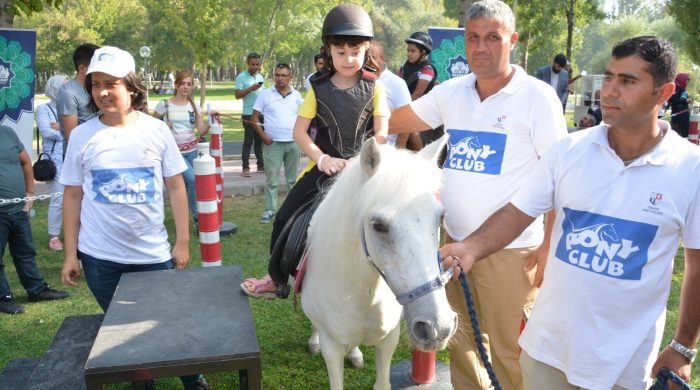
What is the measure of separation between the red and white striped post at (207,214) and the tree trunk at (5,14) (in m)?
4.97

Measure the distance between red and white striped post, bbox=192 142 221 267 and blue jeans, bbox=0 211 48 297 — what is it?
1.86m

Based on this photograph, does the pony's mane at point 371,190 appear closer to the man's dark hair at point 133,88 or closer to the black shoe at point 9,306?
the man's dark hair at point 133,88

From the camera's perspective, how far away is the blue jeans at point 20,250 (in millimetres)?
Answer: 4852

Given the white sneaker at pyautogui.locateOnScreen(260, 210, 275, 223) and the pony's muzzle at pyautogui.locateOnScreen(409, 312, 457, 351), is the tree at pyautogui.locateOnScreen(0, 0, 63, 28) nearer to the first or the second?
the white sneaker at pyautogui.locateOnScreen(260, 210, 275, 223)

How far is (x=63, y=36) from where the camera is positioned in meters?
38.8

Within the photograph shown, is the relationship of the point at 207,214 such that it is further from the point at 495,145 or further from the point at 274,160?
the point at 274,160

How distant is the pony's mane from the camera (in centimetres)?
210

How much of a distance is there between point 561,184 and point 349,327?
1.33 m

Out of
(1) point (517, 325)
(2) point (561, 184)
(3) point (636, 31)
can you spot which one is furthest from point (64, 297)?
(3) point (636, 31)

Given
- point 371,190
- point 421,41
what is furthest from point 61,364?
point 421,41

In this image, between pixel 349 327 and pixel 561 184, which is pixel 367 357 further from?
pixel 561 184

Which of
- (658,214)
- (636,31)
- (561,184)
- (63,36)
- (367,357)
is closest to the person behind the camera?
(658,214)

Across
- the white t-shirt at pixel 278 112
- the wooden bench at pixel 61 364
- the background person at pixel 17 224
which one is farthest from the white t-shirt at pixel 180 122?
the wooden bench at pixel 61 364

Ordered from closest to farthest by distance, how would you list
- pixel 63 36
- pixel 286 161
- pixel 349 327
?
pixel 349 327 → pixel 286 161 → pixel 63 36
